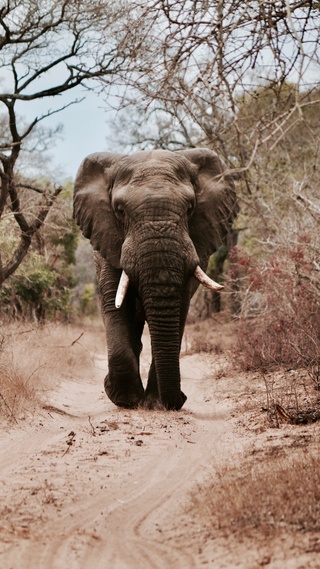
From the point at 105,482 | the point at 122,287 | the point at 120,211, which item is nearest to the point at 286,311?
the point at 120,211

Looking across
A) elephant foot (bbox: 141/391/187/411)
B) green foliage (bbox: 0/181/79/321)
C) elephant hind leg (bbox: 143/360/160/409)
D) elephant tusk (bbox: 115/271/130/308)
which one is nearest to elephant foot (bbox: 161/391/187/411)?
elephant foot (bbox: 141/391/187/411)

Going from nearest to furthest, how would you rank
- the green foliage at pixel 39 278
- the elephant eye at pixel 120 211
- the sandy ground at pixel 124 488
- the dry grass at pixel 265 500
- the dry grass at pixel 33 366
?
1. the sandy ground at pixel 124 488
2. the dry grass at pixel 265 500
3. the dry grass at pixel 33 366
4. the elephant eye at pixel 120 211
5. the green foliage at pixel 39 278

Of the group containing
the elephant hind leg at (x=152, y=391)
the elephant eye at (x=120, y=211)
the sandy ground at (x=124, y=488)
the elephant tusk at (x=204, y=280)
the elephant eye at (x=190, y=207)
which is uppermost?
the elephant eye at (x=120, y=211)

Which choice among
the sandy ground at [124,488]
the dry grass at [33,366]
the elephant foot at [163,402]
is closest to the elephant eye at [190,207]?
the elephant foot at [163,402]

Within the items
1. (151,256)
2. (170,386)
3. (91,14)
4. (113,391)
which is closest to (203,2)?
(151,256)

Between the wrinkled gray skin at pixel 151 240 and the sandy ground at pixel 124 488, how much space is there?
57cm

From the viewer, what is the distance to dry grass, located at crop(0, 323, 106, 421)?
8844 millimetres

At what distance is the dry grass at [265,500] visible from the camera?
4.23 metres

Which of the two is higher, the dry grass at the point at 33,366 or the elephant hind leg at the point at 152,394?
the dry grass at the point at 33,366

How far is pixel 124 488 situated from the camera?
18.8ft

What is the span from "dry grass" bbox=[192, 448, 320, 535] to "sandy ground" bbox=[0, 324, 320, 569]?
105 millimetres

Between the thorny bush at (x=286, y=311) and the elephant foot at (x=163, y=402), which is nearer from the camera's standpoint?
the elephant foot at (x=163, y=402)

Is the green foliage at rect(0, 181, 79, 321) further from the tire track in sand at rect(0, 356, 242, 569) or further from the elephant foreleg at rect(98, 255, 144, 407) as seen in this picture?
the tire track in sand at rect(0, 356, 242, 569)

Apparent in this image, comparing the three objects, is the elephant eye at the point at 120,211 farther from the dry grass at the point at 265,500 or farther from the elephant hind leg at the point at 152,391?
the dry grass at the point at 265,500
